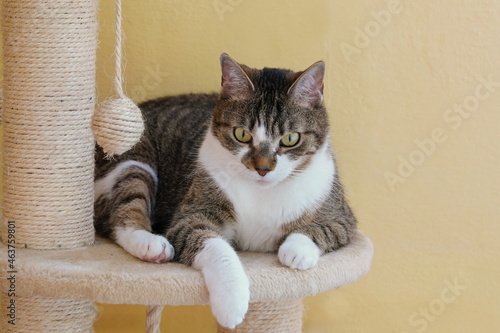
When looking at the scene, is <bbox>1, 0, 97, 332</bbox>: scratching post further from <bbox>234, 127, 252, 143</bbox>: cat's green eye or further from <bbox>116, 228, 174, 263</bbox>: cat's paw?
<bbox>234, 127, 252, 143</bbox>: cat's green eye

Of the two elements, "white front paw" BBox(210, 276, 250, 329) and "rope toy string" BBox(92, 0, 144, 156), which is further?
"rope toy string" BBox(92, 0, 144, 156)

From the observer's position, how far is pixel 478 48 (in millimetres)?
2287

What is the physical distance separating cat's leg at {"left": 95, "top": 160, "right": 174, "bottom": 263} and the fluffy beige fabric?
0.16ft

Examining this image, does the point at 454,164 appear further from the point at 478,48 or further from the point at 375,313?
the point at 375,313

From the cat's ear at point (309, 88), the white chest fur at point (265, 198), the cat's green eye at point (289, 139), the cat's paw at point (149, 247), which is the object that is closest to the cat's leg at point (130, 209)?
the cat's paw at point (149, 247)

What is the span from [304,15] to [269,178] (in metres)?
0.85

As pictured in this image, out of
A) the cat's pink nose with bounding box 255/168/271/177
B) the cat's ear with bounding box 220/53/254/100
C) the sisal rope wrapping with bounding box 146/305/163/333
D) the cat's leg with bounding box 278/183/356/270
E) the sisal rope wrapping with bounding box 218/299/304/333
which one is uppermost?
the cat's ear with bounding box 220/53/254/100

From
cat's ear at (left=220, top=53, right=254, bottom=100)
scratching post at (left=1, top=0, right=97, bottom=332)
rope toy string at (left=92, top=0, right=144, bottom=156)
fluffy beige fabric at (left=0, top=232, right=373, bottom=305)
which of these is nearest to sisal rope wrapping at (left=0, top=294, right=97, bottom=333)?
→ scratching post at (left=1, top=0, right=97, bottom=332)

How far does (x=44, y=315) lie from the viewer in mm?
1751

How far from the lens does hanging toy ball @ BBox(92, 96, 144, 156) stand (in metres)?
1.61

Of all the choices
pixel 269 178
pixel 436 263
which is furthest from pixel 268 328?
pixel 436 263

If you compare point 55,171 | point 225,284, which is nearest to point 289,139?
→ point 225,284

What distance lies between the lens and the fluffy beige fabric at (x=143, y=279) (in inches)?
59.9

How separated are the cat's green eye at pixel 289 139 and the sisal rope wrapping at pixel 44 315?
72 centimetres
